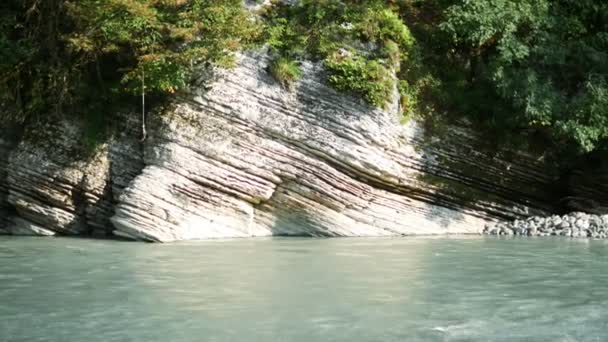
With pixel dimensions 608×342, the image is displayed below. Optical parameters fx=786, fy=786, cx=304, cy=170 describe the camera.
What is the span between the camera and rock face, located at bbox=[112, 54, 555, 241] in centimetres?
1395

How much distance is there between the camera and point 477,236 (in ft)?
46.3

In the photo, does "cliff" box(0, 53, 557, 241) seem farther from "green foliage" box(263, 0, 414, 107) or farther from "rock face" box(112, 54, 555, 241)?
"green foliage" box(263, 0, 414, 107)

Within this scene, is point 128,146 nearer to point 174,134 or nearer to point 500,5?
point 174,134

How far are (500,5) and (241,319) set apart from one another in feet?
34.7

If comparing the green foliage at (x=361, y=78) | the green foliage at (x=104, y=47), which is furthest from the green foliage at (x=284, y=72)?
the green foliage at (x=104, y=47)

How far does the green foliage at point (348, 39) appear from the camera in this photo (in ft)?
48.6

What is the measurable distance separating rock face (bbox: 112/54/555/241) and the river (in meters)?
1.74

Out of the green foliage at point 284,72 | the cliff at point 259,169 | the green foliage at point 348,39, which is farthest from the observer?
the green foliage at point 348,39

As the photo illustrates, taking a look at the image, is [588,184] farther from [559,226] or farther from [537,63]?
[537,63]

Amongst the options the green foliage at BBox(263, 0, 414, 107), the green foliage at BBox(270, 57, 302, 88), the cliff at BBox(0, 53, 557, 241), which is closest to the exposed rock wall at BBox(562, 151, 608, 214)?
the cliff at BBox(0, 53, 557, 241)

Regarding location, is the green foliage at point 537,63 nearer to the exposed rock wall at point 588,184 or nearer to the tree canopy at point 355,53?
the tree canopy at point 355,53

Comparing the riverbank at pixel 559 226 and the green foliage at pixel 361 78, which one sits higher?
the green foliage at pixel 361 78

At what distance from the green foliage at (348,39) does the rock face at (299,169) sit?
0.35 m

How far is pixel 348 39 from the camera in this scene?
15.6m
